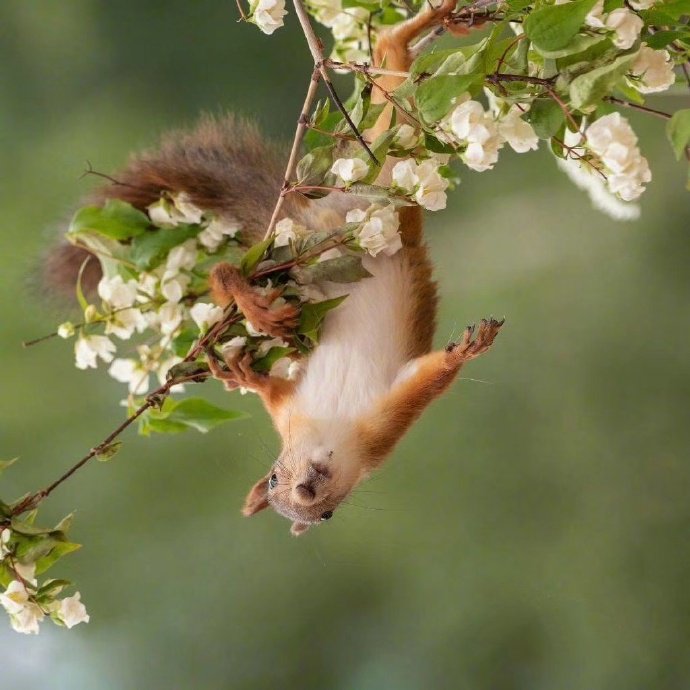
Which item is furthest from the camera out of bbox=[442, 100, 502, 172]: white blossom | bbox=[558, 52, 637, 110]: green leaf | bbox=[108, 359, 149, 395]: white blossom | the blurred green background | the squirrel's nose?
the blurred green background

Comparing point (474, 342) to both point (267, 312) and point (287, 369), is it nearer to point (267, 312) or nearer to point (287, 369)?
point (267, 312)

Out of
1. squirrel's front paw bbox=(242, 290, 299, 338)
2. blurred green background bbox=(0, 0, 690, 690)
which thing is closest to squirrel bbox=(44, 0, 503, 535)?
squirrel's front paw bbox=(242, 290, 299, 338)

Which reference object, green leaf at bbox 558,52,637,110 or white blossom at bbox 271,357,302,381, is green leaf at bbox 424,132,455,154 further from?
white blossom at bbox 271,357,302,381

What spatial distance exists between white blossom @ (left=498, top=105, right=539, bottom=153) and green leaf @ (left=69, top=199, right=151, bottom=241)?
1.96ft

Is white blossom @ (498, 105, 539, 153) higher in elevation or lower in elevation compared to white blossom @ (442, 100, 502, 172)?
lower

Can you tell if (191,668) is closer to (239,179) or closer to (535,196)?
(239,179)

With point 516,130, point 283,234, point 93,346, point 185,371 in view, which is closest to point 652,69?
point 516,130

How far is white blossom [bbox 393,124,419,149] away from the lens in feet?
3.41

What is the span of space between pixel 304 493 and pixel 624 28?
73 centimetres

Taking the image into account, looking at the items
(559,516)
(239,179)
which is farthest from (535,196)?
(239,179)

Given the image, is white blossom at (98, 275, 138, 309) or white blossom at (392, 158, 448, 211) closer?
white blossom at (392, 158, 448, 211)

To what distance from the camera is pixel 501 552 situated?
2080 millimetres

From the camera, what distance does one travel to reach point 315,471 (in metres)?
1.31

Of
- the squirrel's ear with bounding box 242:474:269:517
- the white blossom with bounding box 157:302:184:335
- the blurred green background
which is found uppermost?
the white blossom with bounding box 157:302:184:335
